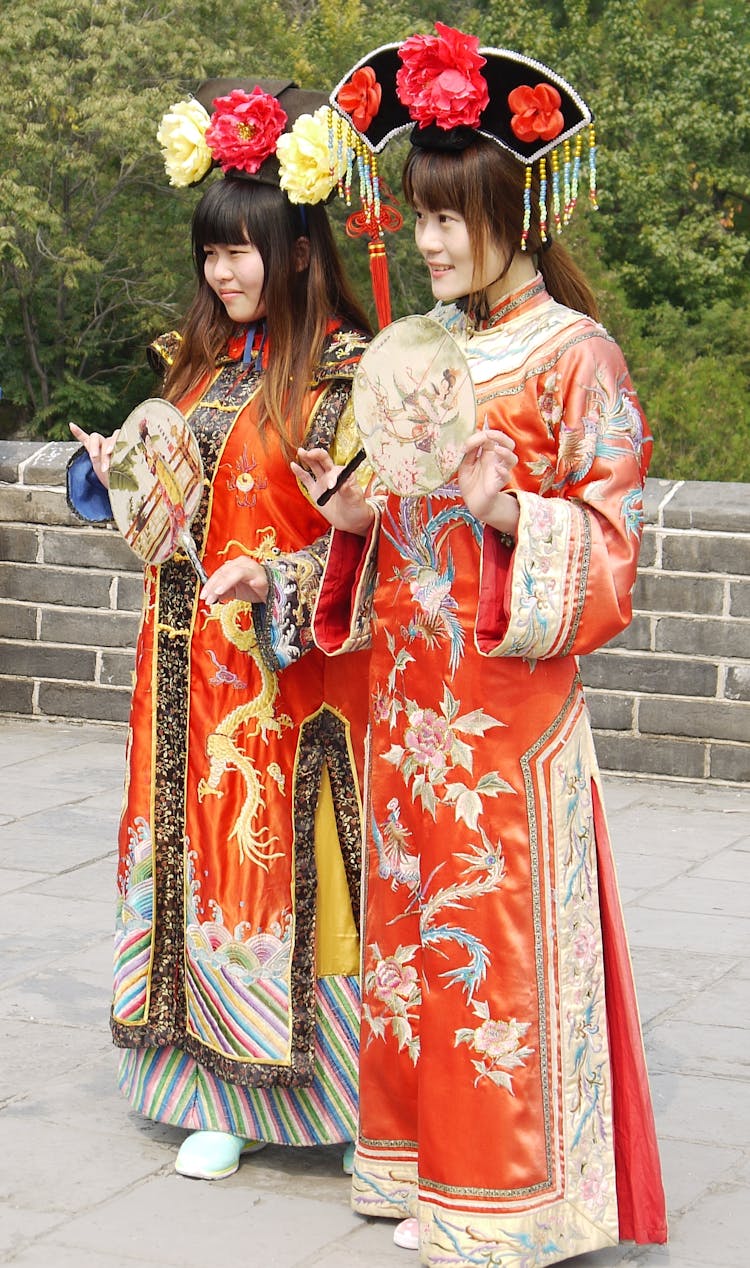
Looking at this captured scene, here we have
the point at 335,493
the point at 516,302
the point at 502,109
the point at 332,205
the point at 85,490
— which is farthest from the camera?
the point at 332,205

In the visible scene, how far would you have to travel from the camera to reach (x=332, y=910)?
3.39 metres

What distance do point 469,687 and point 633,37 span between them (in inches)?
984

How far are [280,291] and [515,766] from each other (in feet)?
3.31

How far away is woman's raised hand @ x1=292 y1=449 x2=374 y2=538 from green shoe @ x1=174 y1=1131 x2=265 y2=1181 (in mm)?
1154

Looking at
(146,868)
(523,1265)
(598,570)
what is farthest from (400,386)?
(523,1265)

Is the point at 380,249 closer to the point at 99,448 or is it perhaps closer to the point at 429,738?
the point at 99,448

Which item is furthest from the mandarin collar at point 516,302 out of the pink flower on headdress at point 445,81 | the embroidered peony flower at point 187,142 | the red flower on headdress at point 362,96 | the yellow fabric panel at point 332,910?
the yellow fabric panel at point 332,910

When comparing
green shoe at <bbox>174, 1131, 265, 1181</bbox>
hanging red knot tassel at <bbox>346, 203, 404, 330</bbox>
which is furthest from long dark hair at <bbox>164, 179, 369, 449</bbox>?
green shoe at <bbox>174, 1131, 265, 1181</bbox>

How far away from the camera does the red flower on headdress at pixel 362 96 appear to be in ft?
9.84

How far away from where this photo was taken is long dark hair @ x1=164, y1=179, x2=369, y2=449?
3283mm

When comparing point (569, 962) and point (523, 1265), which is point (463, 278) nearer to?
point (569, 962)

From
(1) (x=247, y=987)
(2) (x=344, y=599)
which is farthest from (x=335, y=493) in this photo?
(1) (x=247, y=987)

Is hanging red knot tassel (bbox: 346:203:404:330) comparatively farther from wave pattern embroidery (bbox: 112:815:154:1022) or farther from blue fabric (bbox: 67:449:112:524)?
wave pattern embroidery (bbox: 112:815:154:1022)

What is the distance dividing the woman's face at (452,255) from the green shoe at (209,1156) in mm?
1579
